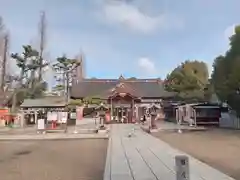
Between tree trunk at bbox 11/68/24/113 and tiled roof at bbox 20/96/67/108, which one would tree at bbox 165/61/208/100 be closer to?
tiled roof at bbox 20/96/67/108

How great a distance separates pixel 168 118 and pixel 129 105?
680cm

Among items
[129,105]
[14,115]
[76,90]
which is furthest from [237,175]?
[76,90]

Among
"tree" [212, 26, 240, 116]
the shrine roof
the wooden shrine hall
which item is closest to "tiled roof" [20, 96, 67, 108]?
the wooden shrine hall

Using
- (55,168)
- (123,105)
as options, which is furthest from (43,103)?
(55,168)

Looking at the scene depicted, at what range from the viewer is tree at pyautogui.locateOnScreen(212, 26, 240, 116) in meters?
24.3

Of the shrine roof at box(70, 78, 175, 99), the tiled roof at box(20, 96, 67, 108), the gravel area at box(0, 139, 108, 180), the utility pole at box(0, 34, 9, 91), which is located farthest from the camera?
the shrine roof at box(70, 78, 175, 99)

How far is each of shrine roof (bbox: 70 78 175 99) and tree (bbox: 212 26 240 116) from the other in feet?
67.6

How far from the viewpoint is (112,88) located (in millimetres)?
52406

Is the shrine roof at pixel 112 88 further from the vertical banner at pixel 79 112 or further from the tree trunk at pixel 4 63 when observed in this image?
the tree trunk at pixel 4 63

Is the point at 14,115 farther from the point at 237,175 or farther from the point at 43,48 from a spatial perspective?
the point at 237,175

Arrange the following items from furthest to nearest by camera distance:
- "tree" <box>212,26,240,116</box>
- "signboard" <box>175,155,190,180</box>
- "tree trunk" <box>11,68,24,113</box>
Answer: "tree trunk" <box>11,68,24,113</box>
"tree" <box>212,26,240,116</box>
"signboard" <box>175,155,190,180</box>

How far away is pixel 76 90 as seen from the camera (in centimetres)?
5244

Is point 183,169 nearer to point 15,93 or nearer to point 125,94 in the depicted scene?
point 125,94

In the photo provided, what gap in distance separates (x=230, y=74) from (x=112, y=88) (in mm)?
28743
